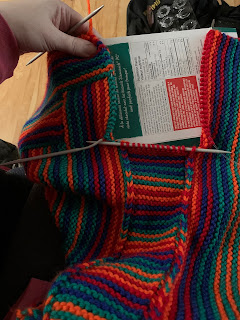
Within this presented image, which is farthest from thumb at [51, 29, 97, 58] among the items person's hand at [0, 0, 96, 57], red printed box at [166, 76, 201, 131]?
red printed box at [166, 76, 201, 131]

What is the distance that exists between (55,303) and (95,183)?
8.5 inches

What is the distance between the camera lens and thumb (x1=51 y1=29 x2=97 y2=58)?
0.55 m

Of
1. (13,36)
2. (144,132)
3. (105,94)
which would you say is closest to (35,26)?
(13,36)

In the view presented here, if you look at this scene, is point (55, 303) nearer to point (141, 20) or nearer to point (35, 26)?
point (35, 26)

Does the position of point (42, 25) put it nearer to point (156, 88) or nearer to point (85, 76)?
point (85, 76)

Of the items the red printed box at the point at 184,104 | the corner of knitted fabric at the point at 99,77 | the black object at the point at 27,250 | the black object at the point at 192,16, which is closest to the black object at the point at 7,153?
the black object at the point at 27,250

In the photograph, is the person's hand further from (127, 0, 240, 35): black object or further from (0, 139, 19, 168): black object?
(127, 0, 240, 35): black object

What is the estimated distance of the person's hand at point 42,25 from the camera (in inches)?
20.3

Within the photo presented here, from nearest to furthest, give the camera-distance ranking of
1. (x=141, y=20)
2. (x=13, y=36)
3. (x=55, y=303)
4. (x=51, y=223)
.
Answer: (x=55, y=303), (x=13, y=36), (x=51, y=223), (x=141, y=20)

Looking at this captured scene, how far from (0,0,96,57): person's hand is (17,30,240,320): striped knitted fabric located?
0.03m

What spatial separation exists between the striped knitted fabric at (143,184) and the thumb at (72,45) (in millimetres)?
15

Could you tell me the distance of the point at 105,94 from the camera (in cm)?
57

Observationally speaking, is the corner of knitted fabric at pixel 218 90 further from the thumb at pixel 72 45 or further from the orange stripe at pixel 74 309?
the orange stripe at pixel 74 309

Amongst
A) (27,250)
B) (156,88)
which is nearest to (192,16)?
(156,88)
